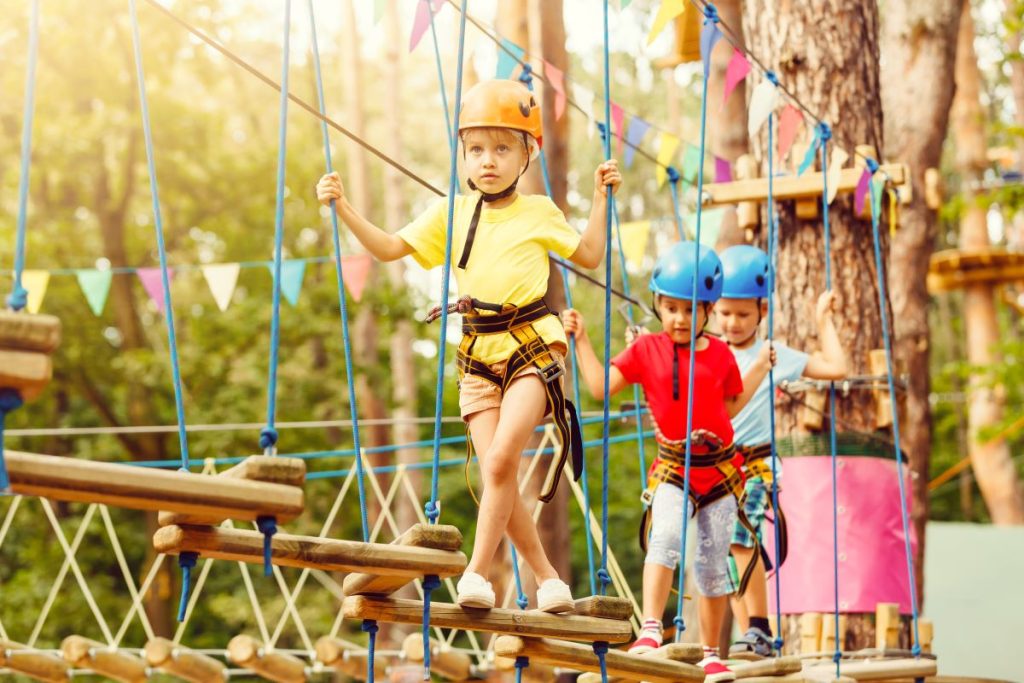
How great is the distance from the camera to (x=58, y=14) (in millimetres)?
13906

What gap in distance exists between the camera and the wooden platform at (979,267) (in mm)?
13719

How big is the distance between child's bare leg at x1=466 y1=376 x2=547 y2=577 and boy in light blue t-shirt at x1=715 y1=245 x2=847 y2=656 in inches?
54.3

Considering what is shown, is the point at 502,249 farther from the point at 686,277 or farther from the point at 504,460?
the point at 686,277

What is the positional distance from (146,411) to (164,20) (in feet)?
14.0

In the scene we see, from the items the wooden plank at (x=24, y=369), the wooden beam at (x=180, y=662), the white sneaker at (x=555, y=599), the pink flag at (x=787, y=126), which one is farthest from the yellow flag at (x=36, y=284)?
the wooden plank at (x=24, y=369)

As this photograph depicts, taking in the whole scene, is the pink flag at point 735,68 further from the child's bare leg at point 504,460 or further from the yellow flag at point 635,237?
the child's bare leg at point 504,460

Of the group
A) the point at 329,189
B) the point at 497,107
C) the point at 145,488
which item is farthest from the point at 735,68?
the point at 145,488

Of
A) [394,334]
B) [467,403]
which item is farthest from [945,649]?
[467,403]

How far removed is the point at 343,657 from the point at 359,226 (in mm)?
4433

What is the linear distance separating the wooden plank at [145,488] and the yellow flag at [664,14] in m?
2.21

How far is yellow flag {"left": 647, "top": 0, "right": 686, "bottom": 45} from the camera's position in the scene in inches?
155

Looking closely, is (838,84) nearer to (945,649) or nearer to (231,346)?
(945,649)

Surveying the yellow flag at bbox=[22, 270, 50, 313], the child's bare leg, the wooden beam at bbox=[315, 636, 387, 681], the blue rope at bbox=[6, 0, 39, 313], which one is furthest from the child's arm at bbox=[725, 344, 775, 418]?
the yellow flag at bbox=[22, 270, 50, 313]

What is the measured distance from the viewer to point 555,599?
9.57 feet
